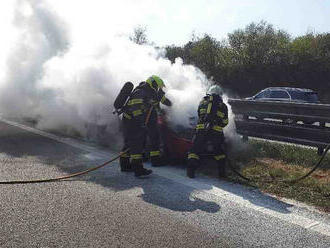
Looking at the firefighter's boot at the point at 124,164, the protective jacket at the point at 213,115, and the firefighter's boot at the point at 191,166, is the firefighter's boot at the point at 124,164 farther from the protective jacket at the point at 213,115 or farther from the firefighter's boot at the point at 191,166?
the protective jacket at the point at 213,115

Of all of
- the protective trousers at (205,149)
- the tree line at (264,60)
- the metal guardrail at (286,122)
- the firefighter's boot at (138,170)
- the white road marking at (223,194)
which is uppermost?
the tree line at (264,60)

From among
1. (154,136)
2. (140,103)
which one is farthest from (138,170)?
(140,103)

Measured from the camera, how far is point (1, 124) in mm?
12680

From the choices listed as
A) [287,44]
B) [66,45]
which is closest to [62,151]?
[66,45]

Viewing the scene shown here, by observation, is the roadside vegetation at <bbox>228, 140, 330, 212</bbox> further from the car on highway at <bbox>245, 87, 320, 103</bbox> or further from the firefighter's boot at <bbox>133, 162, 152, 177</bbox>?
the car on highway at <bbox>245, 87, 320, 103</bbox>

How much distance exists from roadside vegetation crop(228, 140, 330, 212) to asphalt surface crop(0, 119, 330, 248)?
0.37 m

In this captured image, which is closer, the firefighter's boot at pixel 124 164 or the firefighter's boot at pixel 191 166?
the firefighter's boot at pixel 191 166

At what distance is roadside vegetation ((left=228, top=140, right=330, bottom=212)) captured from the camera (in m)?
6.01

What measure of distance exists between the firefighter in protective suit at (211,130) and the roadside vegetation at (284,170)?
1.42 feet

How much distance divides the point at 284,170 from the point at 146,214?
308cm

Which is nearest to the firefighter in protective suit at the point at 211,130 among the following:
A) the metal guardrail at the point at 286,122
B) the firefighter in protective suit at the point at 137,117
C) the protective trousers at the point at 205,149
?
the protective trousers at the point at 205,149

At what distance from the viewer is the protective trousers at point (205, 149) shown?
6.95 metres

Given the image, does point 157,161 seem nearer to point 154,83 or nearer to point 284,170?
point 154,83

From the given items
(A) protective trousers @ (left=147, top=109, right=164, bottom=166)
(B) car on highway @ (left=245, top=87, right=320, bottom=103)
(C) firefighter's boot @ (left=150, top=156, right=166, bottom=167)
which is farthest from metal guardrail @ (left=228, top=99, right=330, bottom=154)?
(B) car on highway @ (left=245, top=87, right=320, bottom=103)
